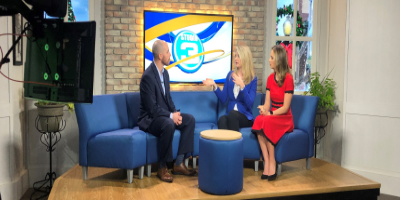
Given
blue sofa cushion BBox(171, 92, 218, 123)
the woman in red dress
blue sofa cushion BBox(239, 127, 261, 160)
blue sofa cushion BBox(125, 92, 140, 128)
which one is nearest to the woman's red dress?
the woman in red dress

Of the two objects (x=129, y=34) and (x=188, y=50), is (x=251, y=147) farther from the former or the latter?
(x=129, y=34)

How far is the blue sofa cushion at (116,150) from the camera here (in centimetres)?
307

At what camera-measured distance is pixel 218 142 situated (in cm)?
279

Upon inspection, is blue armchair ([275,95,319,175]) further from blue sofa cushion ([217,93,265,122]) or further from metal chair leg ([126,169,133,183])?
metal chair leg ([126,169,133,183])

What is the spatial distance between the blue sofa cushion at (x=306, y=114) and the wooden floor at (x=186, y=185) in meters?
0.38

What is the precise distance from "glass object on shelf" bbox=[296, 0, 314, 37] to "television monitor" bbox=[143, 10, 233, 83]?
1.08 meters

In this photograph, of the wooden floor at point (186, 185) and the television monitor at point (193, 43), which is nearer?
the wooden floor at point (186, 185)

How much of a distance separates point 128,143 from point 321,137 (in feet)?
8.83

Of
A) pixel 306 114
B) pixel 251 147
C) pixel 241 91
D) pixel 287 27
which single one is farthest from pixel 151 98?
pixel 287 27

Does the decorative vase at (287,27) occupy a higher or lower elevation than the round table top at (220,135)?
higher

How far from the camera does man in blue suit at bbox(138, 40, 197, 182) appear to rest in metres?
3.19

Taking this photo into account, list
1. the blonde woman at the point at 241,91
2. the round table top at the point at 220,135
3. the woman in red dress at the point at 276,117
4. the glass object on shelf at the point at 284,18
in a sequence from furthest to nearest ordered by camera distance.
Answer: the glass object on shelf at the point at 284,18 → the blonde woman at the point at 241,91 → the woman in red dress at the point at 276,117 → the round table top at the point at 220,135

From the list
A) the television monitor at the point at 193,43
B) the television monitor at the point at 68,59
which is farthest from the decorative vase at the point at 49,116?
the television monitor at the point at 68,59

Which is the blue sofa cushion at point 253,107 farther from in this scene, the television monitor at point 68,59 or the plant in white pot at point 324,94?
the television monitor at point 68,59
